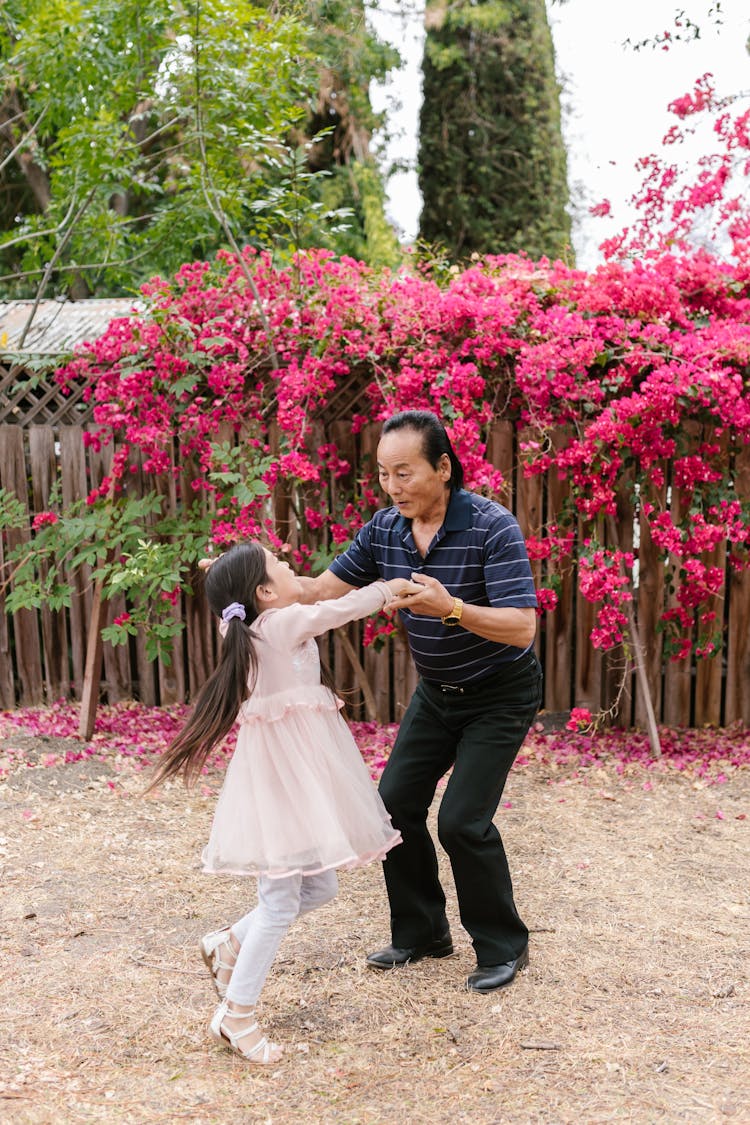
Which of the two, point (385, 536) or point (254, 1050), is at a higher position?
point (385, 536)

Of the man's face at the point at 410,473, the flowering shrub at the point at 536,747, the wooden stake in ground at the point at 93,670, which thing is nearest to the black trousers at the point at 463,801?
the man's face at the point at 410,473

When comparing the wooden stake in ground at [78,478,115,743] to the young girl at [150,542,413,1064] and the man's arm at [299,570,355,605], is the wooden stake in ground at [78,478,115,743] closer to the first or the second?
the man's arm at [299,570,355,605]

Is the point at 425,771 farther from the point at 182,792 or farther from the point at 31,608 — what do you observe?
the point at 31,608

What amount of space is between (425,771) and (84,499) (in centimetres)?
357

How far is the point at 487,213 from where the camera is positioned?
1426 centimetres

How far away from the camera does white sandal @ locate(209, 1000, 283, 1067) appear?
2.65 meters

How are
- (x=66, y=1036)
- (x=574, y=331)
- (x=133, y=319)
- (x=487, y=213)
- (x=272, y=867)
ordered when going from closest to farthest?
(x=272, y=867)
(x=66, y=1036)
(x=574, y=331)
(x=133, y=319)
(x=487, y=213)

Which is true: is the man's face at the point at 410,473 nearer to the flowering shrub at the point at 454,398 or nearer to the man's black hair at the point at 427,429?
the man's black hair at the point at 427,429

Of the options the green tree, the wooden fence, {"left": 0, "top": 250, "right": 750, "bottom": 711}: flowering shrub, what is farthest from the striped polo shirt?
the green tree

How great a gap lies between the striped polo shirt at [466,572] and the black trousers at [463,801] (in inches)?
3.4

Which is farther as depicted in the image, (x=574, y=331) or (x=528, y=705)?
(x=574, y=331)

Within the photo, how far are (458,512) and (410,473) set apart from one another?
20 cm

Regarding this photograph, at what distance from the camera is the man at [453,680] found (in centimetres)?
288

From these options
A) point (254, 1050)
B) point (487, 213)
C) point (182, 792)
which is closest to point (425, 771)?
point (254, 1050)
